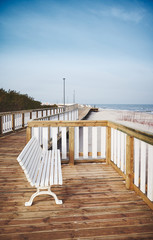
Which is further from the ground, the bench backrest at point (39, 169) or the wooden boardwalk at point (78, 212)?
the bench backrest at point (39, 169)

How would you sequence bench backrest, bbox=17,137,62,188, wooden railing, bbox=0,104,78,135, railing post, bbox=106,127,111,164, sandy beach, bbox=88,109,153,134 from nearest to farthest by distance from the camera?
bench backrest, bbox=17,137,62,188, railing post, bbox=106,127,111,164, wooden railing, bbox=0,104,78,135, sandy beach, bbox=88,109,153,134

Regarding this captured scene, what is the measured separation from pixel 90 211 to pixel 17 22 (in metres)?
25.7

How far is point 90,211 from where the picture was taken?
2439mm

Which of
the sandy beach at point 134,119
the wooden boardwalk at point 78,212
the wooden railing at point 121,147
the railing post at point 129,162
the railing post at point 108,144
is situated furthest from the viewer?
the sandy beach at point 134,119

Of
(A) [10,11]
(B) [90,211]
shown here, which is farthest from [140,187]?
(A) [10,11]

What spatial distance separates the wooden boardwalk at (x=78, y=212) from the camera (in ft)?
6.57

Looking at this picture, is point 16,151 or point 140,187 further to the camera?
point 16,151

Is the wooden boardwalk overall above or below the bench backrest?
below

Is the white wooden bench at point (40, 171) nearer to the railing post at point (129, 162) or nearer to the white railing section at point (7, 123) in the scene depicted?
the railing post at point (129, 162)

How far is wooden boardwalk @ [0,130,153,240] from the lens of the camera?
2002mm

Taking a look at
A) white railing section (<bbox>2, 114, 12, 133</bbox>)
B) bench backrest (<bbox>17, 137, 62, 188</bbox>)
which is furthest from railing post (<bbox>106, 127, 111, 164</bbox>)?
white railing section (<bbox>2, 114, 12, 133</bbox>)

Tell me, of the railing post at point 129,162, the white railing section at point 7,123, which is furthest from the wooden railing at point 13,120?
the railing post at point 129,162

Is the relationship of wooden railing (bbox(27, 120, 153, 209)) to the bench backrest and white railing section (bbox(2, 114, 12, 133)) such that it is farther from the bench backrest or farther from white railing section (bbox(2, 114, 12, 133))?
white railing section (bbox(2, 114, 12, 133))

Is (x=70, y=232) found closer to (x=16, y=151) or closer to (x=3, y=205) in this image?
(x=3, y=205)
